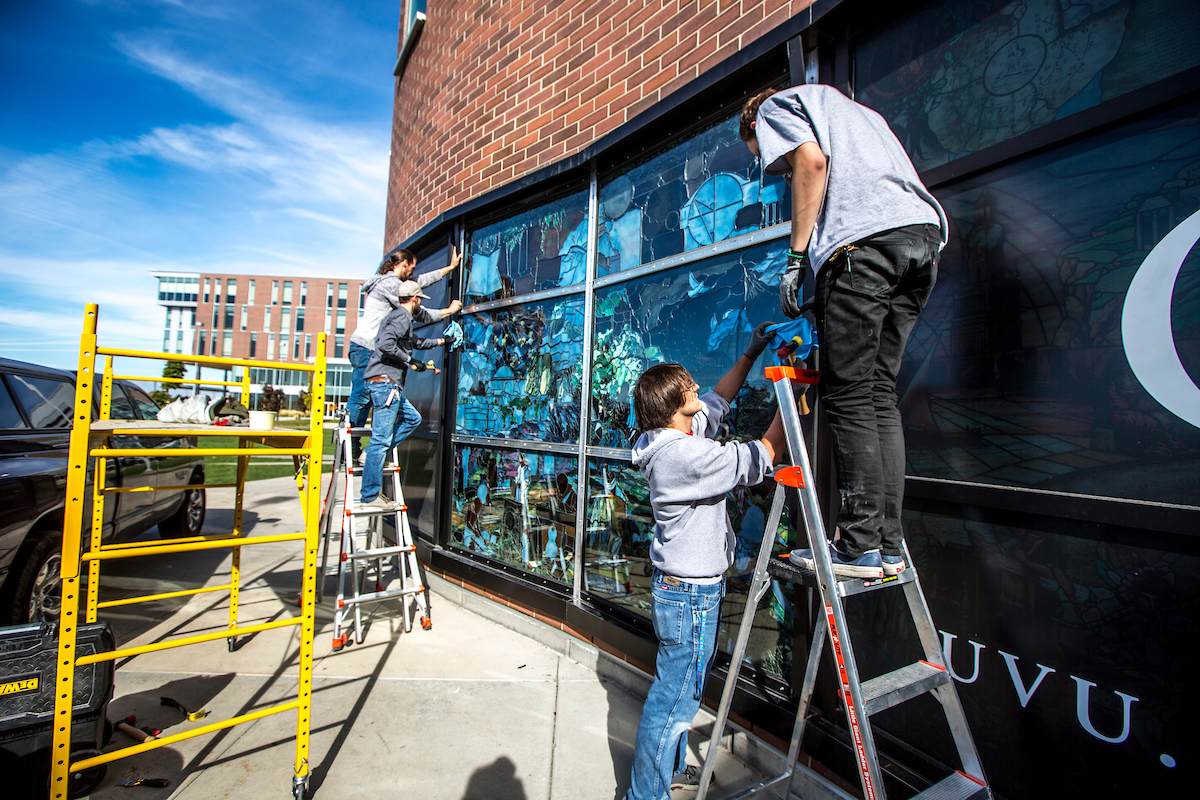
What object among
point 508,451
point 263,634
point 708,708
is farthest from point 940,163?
point 263,634

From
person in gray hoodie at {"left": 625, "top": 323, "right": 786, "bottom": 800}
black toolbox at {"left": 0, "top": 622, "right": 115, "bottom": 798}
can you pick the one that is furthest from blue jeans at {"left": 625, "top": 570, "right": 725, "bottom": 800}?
black toolbox at {"left": 0, "top": 622, "right": 115, "bottom": 798}

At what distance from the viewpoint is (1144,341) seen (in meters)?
1.59

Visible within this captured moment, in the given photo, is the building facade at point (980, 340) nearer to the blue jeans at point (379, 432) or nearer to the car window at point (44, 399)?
the blue jeans at point (379, 432)

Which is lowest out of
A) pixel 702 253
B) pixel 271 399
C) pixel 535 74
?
pixel 271 399

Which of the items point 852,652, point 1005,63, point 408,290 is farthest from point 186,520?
point 1005,63

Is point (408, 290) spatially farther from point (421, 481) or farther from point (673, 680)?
point (673, 680)

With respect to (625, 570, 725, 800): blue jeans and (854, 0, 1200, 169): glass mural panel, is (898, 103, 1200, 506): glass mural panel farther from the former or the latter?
(625, 570, 725, 800): blue jeans

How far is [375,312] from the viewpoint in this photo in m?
4.52

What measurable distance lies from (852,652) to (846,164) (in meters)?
1.44

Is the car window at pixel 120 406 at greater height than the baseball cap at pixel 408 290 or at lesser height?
lesser

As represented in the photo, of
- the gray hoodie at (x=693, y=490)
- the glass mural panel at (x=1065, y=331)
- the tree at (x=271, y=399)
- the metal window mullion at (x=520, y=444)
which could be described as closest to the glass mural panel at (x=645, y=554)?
the metal window mullion at (x=520, y=444)

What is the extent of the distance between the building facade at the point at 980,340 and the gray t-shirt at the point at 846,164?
1.57 ft

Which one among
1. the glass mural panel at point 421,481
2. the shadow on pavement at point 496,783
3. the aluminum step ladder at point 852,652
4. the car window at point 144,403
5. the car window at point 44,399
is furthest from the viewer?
the car window at point 144,403

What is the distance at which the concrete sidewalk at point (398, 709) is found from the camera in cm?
236
